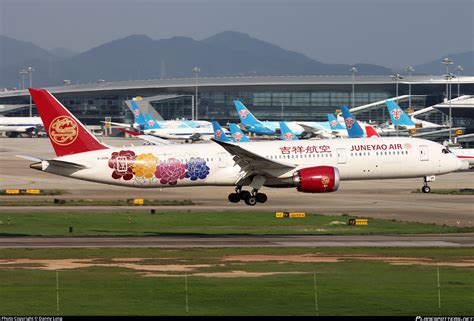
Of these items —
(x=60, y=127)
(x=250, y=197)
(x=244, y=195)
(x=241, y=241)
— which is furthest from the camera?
(x=244, y=195)

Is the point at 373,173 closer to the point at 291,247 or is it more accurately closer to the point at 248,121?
the point at 291,247

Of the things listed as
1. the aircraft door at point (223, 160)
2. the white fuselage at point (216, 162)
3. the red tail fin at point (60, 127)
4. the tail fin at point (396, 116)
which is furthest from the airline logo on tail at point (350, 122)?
the red tail fin at point (60, 127)

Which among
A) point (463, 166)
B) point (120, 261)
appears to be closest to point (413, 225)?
point (463, 166)

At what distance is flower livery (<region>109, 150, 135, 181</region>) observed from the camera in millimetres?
65562

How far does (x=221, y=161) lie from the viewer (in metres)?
67.1

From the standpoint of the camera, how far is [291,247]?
52812mm

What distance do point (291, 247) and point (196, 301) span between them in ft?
54.8

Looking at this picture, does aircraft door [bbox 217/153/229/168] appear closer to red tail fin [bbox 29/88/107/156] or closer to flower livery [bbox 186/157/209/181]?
flower livery [bbox 186/157/209/181]

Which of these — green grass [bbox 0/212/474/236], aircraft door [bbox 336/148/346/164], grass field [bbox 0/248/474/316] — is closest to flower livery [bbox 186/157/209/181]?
green grass [bbox 0/212/474/236]

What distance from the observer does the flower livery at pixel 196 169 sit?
218 feet

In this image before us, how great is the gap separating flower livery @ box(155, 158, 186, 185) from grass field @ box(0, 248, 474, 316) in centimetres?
1533

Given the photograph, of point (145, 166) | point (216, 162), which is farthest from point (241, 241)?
point (145, 166)

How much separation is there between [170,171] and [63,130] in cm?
751

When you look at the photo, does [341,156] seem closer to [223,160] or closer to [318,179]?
[318,179]
